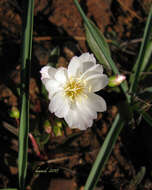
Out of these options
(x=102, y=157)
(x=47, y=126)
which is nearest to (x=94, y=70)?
(x=47, y=126)

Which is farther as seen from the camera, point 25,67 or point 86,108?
point 86,108

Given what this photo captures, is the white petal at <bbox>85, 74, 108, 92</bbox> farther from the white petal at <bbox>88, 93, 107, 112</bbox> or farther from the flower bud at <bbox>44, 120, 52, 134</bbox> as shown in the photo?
the flower bud at <bbox>44, 120, 52, 134</bbox>

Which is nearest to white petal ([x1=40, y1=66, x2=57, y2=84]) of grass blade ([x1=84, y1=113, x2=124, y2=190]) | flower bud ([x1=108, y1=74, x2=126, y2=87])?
flower bud ([x1=108, y1=74, x2=126, y2=87])

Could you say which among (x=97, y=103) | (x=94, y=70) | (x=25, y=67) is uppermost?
(x=25, y=67)

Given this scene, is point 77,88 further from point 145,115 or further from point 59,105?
point 145,115

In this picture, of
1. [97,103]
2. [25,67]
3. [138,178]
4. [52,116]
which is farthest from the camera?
[138,178]

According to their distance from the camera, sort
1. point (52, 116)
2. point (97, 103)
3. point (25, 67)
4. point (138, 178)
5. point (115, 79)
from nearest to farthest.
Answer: point (25, 67), point (97, 103), point (52, 116), point (115, 79), point (138, 178)

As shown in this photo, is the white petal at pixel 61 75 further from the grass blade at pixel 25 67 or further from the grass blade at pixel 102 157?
the grass blade at pixel 102 157
